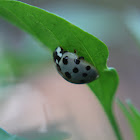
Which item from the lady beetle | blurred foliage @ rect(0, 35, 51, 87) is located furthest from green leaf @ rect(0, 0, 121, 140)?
blurred foliage @ rect(0, 35, 51, 87)

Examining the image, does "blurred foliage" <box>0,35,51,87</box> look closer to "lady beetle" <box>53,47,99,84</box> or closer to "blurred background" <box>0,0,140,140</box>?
"blurred background" <box>0,0,140,140</box>

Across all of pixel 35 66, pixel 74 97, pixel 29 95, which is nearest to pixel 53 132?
pixel 35 66

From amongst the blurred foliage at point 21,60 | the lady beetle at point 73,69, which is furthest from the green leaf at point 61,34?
the blurred foliage at point 21,60

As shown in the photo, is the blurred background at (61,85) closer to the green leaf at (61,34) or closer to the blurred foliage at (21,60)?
the blurred foliage at (21,60)

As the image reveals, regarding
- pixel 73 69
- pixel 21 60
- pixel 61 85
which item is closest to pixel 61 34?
pixel 73 69

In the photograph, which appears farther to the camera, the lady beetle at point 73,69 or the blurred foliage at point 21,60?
the blurred foliage at point 21,60

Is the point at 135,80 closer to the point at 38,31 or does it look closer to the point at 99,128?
the point at 99,128
